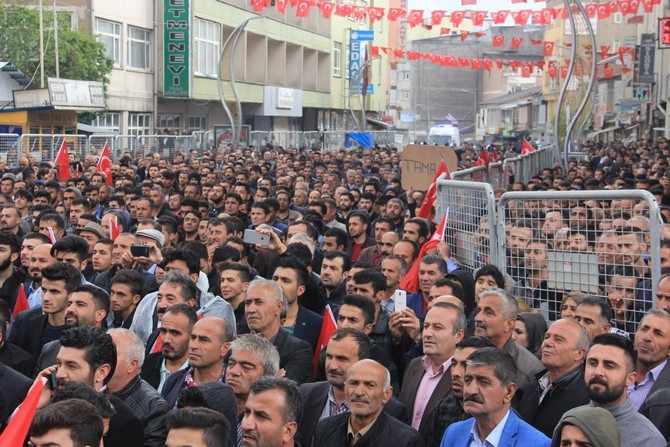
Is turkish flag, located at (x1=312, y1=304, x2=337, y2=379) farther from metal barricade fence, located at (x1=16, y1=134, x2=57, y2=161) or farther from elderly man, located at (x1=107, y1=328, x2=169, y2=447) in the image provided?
metal barricade fence, located at (x1=16, y1=134, x2=57, y2=161)

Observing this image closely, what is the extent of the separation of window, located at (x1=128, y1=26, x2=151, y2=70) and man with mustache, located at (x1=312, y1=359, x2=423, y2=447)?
3958 centimetres

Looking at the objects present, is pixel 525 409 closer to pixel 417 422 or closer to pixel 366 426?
pixel 417 422

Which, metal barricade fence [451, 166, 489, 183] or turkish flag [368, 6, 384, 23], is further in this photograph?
turkish flag [368, 6, 384, 23]

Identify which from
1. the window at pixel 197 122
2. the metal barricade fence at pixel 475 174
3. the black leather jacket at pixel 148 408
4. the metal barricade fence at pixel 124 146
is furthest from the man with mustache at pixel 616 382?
the window at pixel 197 122

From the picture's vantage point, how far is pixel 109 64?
39.6m

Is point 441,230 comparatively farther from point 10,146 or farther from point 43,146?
point 43,146

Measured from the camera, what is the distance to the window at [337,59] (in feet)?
230

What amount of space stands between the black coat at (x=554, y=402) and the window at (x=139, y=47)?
39.3m

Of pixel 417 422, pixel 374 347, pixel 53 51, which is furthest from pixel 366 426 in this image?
pixel 53 51

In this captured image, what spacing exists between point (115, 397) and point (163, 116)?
4295cm

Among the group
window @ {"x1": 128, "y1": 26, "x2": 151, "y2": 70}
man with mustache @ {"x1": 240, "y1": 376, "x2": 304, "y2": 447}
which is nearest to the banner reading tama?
man with mustache @ {"x1": 240, "y1": 376, "x2": 304, "y2": 447}

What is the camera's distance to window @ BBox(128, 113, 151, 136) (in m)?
44.6

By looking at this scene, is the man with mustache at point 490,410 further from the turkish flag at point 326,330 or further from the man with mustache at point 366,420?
the turkish flag at point 326,330

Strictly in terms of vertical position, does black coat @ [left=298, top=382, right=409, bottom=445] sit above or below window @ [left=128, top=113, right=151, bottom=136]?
below
